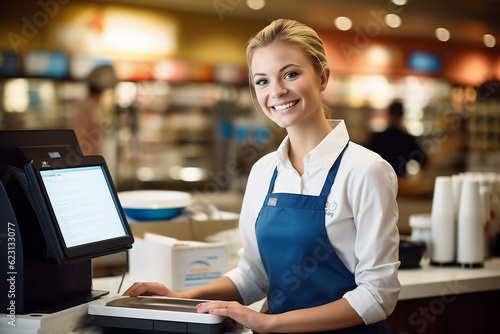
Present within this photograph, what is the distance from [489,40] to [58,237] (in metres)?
10.5

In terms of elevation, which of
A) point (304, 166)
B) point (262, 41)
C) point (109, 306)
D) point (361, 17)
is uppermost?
point (361, 17)

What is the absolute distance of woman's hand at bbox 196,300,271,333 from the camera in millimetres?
1604

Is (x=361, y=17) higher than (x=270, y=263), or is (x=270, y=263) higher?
(x=361, y=17)

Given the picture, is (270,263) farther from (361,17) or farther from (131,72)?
(361,17)

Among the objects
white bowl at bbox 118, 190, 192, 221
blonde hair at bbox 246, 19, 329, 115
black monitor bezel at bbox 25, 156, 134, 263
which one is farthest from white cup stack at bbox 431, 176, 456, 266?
black monitor bezel at bbox 25, 156, 134, 263

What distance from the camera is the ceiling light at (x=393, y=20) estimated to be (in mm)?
9698

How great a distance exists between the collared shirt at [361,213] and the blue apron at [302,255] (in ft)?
0.08

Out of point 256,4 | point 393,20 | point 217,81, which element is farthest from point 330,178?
point 393,20

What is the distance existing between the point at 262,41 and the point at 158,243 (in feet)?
2.89

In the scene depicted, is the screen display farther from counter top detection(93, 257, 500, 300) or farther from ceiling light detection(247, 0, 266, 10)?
ceiling light detection(247, 0, 266, 10)

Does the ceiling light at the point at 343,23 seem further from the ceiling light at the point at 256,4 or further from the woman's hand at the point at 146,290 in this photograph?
the woman's hand at the point at 146,290

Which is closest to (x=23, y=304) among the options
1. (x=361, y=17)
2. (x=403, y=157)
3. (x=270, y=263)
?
(x=270, y=263)

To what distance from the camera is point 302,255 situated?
A: 6.02 feet

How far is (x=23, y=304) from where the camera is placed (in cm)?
161
